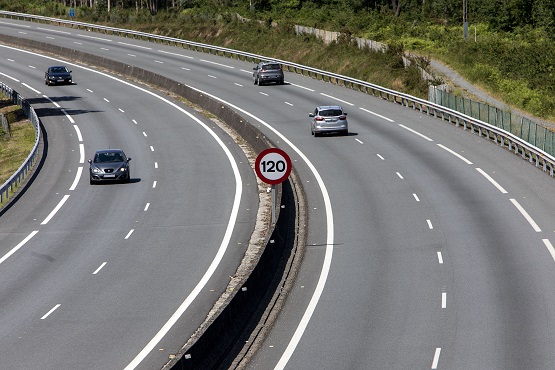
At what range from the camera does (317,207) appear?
36156mm

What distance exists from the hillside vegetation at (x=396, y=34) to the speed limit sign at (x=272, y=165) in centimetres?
3505

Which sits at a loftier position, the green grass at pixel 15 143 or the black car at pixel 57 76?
the black car at pixel 57 76

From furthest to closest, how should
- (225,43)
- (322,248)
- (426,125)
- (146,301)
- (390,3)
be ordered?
1. (390,3)
2. (225,43)
3. (426,125)
4. (322,248)
5. (146,301)

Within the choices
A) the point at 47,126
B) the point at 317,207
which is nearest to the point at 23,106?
the point at 47,126

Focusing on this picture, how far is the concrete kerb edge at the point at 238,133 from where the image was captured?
72.4 feet

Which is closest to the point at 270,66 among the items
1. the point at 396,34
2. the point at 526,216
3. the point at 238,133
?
the point at 396,34

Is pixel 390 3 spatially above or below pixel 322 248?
above

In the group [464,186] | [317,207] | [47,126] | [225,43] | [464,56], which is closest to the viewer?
[317,207]

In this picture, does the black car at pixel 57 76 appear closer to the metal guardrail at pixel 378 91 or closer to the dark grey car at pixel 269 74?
the dark grey car at pixel 269 74

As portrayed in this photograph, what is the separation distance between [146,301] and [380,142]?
2710 centimetres

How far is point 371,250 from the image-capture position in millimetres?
29500

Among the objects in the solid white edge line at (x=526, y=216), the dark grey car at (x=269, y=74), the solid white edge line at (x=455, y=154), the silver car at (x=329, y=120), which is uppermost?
the dark grey car at (x=269, y=74)

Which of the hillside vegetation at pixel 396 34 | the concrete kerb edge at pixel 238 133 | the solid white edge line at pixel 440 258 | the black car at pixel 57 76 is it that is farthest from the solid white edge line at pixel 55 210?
the black car at pixel 57 76

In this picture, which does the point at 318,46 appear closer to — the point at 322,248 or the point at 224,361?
the point at 322,248
